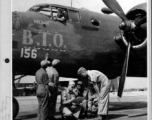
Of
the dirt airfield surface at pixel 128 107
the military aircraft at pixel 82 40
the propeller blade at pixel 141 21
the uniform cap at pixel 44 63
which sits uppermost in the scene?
the propeller blade at pixel 141 21

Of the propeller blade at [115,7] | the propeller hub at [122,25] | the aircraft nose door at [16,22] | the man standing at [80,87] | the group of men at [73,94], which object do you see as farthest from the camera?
the propeller hub at [122,25]

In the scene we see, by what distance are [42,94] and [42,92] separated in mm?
27

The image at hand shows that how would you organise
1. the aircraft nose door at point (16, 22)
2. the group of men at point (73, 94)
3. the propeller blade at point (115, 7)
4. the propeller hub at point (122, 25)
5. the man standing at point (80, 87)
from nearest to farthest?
the aircraft nose door at point (16, 22) < the group of men at point (73, 94) < the man standing at point (80, 87) < the propeller blade at point (115, 7) < the propeller hub at point (122, 25)

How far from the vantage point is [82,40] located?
12.4 feet

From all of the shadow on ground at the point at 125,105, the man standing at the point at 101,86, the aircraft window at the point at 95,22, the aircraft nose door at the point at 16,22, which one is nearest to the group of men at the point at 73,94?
the man standing at the point at 101,86

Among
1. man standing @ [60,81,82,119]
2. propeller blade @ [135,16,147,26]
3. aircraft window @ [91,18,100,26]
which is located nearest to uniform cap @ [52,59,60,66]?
man standing @ [60,81,82,119]

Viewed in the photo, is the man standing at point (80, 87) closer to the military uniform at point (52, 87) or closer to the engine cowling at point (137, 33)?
the military uniform at point (52, 87)

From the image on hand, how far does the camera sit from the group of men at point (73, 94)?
3.59 metres

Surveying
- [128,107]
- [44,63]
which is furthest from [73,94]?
[128,107]

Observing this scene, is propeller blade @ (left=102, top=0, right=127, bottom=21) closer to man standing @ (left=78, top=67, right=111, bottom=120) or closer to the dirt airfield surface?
man standing @ (left=78, top=67, right=111, bottom=120)

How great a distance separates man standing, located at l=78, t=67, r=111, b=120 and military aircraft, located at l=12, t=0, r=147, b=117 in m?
0.07
